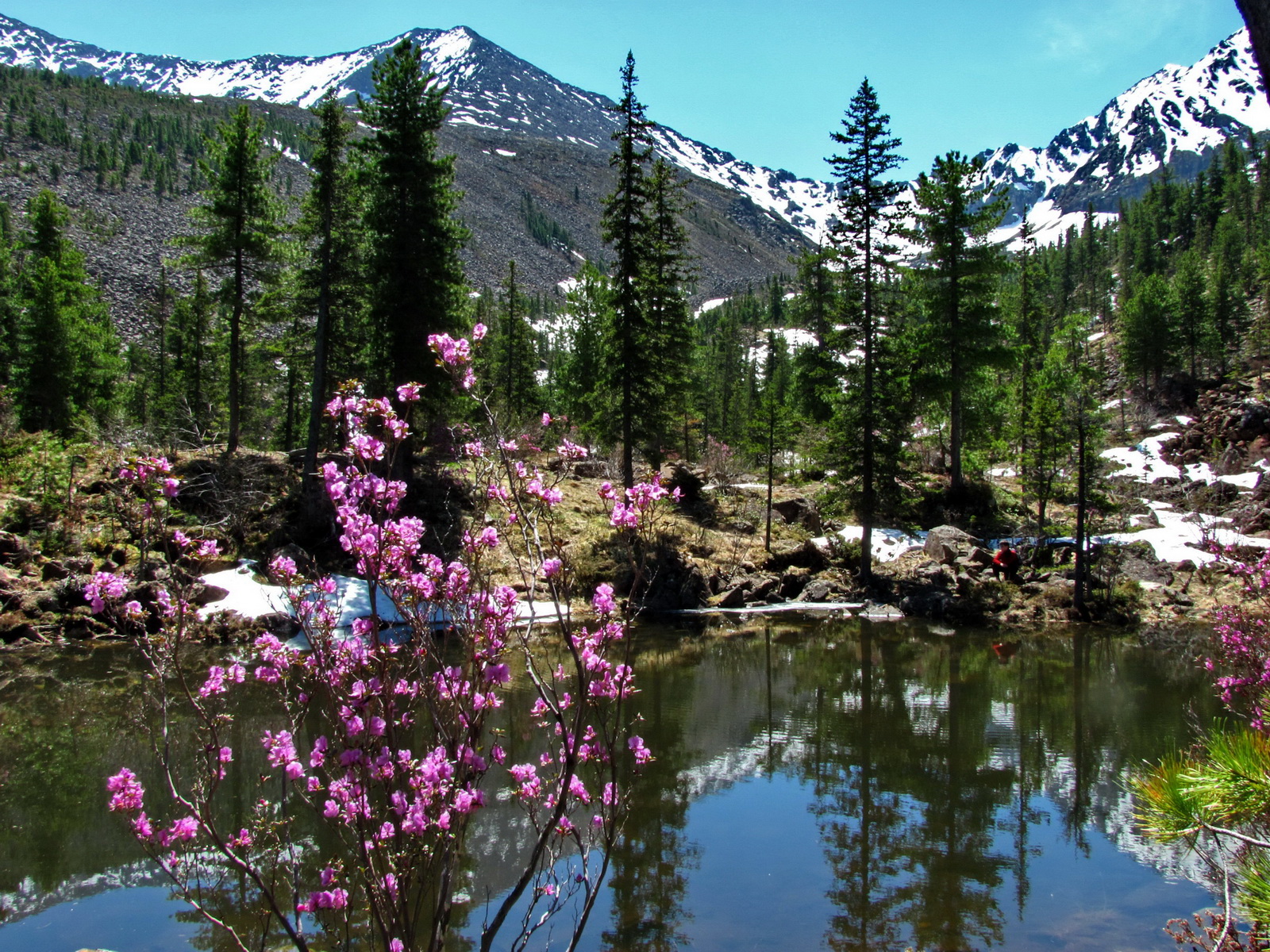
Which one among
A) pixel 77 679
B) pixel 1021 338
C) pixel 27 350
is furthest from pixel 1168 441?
pixel 27 350

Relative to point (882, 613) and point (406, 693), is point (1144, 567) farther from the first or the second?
point (406, 693)

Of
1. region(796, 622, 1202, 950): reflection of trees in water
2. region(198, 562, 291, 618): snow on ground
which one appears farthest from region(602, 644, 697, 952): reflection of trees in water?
region(198, 562, 291, 618): snow on ground

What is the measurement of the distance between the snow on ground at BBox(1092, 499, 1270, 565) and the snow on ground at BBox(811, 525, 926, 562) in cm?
563

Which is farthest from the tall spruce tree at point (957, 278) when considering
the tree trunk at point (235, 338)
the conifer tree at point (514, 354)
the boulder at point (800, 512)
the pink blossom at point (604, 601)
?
the pink blossom at point (604, 601)

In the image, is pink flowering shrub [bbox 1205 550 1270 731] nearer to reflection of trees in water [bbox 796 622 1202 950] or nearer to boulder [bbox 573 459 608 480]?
reflection of trees in water [bbox 796 622 1202 950]

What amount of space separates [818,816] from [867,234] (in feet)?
64.7

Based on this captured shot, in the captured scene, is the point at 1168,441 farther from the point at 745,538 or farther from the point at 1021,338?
the point at 745,538

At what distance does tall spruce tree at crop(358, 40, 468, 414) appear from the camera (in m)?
22.3

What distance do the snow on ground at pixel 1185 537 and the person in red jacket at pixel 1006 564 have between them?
8.49 feet

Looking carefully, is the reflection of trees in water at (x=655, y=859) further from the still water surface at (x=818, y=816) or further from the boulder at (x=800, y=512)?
the boulder at (x=800, y=512)

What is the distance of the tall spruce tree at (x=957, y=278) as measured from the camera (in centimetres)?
2897

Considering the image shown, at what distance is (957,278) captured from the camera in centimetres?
2922

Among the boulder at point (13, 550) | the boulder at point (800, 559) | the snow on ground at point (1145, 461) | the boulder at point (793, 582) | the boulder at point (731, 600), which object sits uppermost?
the snow on ground at point (1145, 461)

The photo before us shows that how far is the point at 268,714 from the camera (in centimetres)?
1319
